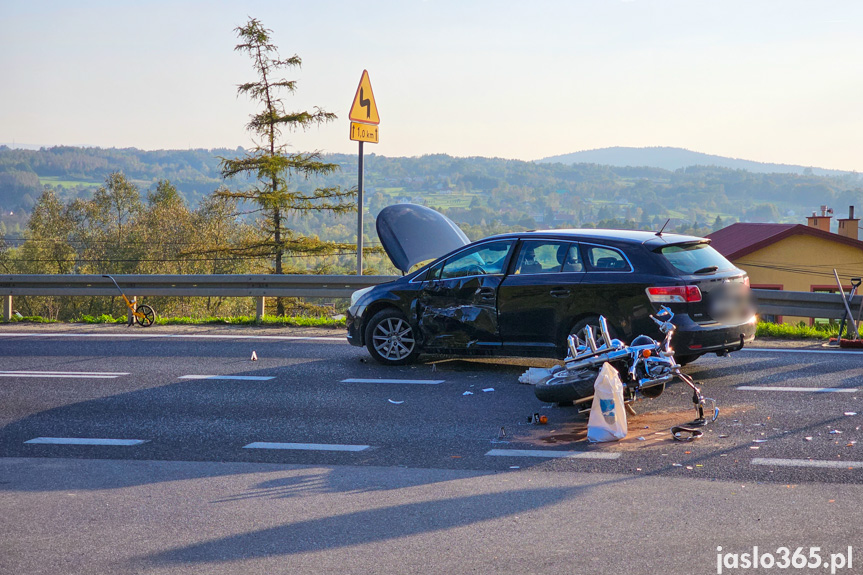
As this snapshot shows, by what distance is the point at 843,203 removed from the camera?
69375 millimetres

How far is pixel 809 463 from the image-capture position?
580 centimetres

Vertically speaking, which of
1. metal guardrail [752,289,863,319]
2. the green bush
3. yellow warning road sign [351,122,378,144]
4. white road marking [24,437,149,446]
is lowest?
white road marking [24,437,149,446]

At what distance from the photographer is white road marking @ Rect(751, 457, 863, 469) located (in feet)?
18.8

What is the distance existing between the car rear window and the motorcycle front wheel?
195cm

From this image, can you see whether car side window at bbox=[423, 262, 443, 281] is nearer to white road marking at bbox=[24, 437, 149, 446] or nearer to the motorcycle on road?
the motorcycle on road

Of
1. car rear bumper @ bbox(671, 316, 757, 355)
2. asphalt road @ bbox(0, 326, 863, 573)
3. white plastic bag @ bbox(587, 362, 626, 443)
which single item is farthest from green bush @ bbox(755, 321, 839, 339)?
white plastic bag @ bbox(587, 362, 626, 443)

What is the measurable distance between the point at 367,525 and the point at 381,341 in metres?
5.40

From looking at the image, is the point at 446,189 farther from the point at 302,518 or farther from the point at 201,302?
the point at 302,518

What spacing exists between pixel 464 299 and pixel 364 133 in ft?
21.0

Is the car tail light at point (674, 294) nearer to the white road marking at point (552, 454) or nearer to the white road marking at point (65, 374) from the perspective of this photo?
the white road marking at point (552, 454)

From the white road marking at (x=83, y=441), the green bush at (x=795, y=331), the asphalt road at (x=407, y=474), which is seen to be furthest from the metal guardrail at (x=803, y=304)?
the white road marking at (x=83, y=441)

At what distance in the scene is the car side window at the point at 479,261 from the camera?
941cm

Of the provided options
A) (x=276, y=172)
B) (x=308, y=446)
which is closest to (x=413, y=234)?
(x=308, y=446)

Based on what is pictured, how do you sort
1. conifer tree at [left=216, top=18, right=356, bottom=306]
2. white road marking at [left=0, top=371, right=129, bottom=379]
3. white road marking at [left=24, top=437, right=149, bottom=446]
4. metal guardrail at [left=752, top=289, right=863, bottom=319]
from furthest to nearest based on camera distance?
1. conifer tree at [left=216, top=18, right=356, bottom=306]
2. metal guardrail at [left=752, top=289, right=863, bottom=319]
3. white road marking at [left=0, top=371, right=129, bottom=379]
4. white road marking at [left=24, top=437, right=149, bottom=446]
